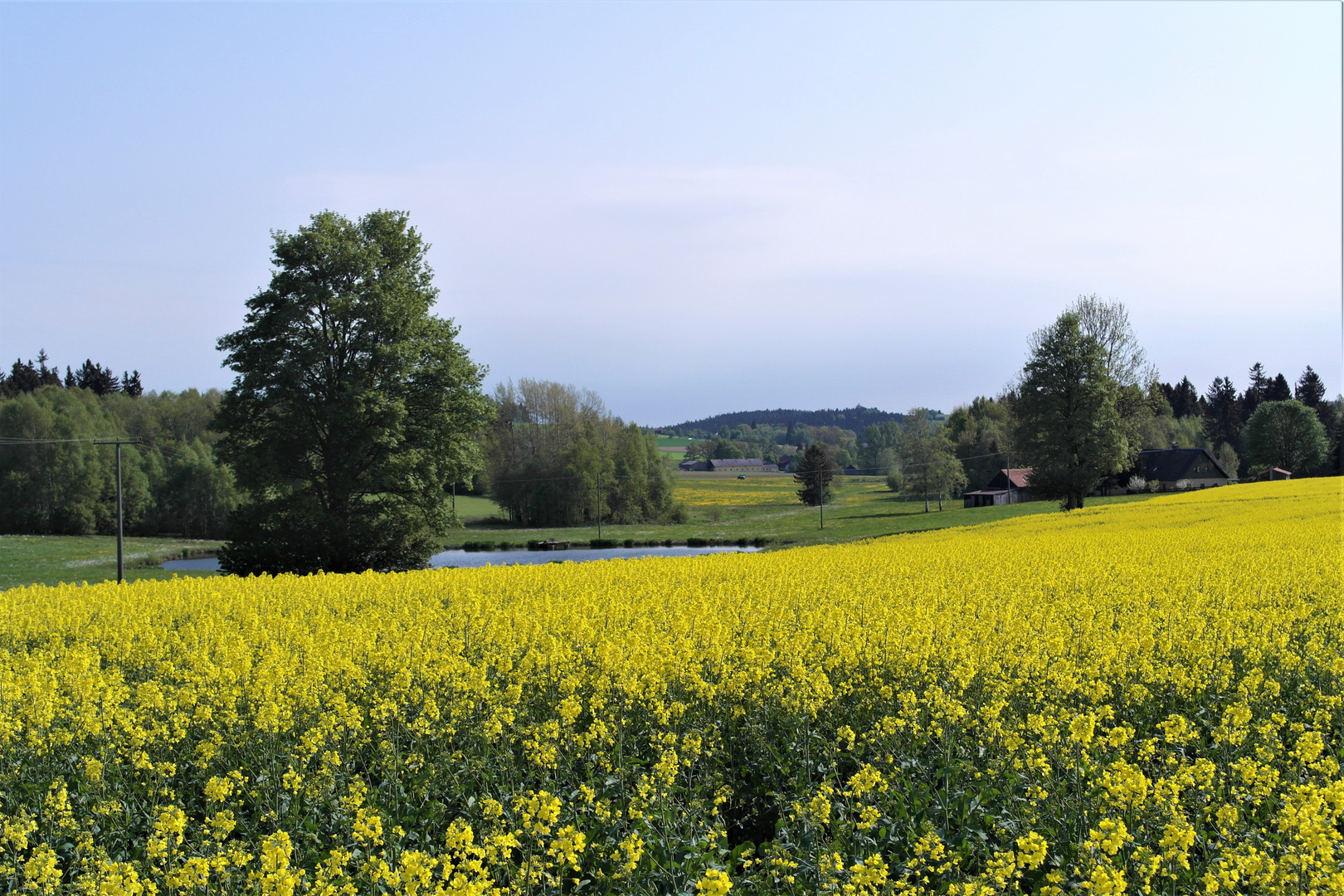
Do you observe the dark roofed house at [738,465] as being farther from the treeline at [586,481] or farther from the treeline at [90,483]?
the treeline at [90,483]

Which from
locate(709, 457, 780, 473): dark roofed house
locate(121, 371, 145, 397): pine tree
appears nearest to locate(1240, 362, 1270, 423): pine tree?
locate(709, 457, 780, 473): dark roofed house

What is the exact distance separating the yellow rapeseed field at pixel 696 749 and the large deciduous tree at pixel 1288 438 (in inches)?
3310

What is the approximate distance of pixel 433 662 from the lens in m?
8.29

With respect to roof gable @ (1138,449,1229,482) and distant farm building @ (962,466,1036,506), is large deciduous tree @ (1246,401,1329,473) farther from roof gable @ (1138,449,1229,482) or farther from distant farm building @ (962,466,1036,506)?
distant farm building @ (962,466,1036,506)

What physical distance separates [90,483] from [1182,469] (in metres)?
91.4

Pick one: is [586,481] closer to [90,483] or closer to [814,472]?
[814,472]

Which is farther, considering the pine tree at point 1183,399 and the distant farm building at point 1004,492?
the pine tree at point 1183,399

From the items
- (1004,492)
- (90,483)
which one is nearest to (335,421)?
(90,483)

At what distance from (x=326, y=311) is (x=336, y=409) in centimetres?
432

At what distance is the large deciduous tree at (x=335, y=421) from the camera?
31.7 metres

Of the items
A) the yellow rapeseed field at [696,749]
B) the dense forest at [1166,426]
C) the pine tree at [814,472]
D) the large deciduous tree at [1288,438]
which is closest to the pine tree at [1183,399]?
the dense forest at [1166,426]

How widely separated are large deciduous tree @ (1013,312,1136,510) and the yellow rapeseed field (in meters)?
36.8

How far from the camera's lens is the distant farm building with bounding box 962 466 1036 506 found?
8000 centimetres

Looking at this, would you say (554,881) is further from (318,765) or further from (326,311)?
(326,311)
